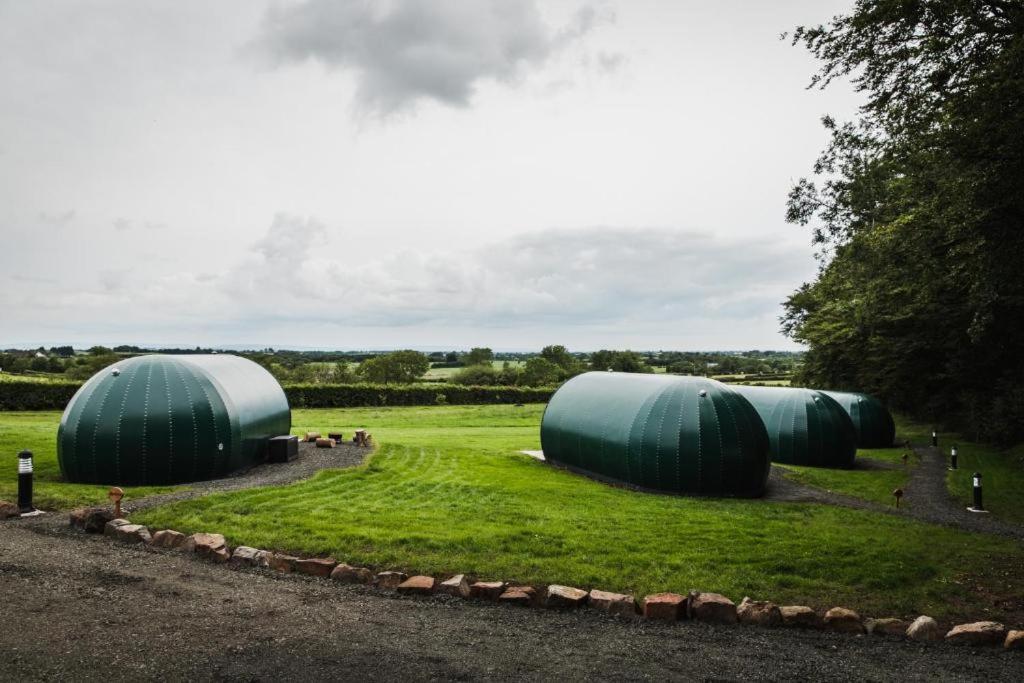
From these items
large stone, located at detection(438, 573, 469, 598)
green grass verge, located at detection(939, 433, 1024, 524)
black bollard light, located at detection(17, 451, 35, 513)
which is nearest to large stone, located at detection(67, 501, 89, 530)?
black bollard light, located at detection(17, 451, 35, 513)

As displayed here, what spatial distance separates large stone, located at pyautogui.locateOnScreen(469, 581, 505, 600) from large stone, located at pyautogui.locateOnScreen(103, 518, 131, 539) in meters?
7.02

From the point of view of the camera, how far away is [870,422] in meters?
31.0

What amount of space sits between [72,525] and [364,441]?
519 inches

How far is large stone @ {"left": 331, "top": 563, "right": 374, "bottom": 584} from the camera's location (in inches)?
364

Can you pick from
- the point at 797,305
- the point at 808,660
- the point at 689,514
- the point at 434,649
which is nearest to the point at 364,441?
the point at 689,514

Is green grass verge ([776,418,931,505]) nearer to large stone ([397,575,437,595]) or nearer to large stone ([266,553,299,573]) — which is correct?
large stone ([397,575,437,595])

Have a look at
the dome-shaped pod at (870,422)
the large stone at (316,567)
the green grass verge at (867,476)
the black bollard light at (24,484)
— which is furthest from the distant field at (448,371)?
→ the large stone at (316,567)

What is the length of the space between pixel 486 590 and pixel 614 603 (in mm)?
1754

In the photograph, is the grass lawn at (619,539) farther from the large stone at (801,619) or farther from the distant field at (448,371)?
the distant field at (448,371)

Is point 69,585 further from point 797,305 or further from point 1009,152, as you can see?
point 797,305

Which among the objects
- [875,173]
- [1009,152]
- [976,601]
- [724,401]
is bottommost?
[976,601]

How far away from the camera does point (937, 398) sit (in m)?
35.6

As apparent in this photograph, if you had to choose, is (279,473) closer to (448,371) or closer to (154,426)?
(154,426)

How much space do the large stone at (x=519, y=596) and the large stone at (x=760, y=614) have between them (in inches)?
107
